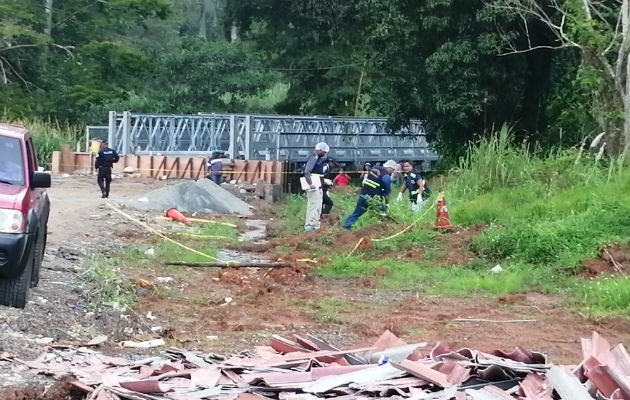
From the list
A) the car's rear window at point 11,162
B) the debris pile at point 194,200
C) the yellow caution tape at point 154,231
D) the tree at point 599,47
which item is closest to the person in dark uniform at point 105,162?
the debris pile at point 194,200

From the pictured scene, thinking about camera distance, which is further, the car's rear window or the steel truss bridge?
the steel truss bridge

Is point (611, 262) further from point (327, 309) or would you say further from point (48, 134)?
point (48, 134)

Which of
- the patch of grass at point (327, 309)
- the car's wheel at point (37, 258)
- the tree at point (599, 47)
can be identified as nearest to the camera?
the car's wheel at point (37, 258)

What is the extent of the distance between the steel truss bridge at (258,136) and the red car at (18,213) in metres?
27.1

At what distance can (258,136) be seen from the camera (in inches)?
1561

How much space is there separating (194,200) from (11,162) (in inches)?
685

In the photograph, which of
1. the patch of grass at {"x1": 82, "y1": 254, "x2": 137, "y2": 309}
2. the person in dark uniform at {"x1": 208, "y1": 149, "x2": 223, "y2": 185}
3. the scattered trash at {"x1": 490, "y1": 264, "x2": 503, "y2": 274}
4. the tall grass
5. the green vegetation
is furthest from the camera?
the tall grass

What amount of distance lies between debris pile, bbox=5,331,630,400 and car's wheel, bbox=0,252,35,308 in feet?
6.41

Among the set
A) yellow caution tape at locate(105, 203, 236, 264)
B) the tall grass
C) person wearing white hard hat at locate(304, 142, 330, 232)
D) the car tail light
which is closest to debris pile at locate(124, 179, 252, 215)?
yellow caution tape at locate(105, 203, 236, 264)

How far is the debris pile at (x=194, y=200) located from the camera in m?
27.5

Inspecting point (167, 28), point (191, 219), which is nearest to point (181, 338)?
point (191, 219)

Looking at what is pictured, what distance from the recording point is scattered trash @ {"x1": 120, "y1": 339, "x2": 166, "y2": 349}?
413 inches

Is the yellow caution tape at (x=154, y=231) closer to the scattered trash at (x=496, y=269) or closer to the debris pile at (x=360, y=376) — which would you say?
the scattered trash at (x=496, y=269)

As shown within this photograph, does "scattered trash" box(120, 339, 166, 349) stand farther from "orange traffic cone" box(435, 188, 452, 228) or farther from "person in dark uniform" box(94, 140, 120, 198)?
"person in dark uniform" box(94, 140, 120, 198)
